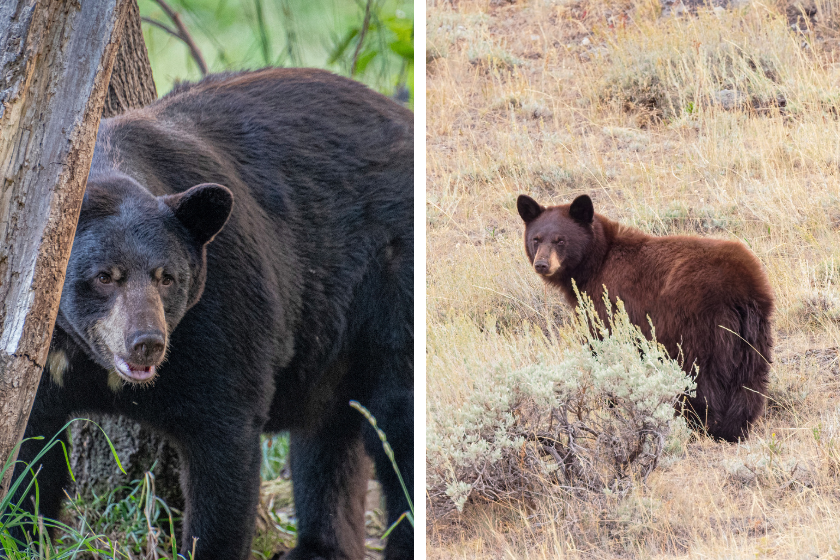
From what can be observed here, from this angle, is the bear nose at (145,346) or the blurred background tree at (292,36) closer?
the bear nose at (145,346)

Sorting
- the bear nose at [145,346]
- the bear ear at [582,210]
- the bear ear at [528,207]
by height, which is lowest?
the bear nose at [145,346]

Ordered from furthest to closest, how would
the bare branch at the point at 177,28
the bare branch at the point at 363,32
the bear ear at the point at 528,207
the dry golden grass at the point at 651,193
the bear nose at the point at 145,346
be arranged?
the bare branch at the point at 177,28
the bare branch at the point at 363,32
the bear ear at the point at 528,207
the dry golden grass at the point at 651,193
the bear nose at the point at 145,346

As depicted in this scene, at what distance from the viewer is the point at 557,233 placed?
289cm

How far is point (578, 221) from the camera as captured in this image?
2850 millimetres

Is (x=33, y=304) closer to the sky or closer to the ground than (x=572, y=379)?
closer to the sky

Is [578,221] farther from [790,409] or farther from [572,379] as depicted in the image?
[790,409]

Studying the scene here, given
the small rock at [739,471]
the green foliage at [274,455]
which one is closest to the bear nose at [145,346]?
the green foliage at [274,455]

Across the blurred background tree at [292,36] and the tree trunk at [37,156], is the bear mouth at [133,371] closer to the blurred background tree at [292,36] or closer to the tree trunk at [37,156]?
the tree trunk at [37,156]

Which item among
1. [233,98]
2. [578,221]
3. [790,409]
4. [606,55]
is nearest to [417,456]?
[578,221]

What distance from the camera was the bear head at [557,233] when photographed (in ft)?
9.33

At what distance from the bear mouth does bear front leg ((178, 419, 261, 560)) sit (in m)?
0.37

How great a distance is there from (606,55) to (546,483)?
157 centimetres

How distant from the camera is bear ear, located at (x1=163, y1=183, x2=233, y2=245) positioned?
2230mm

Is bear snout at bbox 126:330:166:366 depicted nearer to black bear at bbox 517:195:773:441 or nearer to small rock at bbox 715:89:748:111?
black bear at bbox 517:195:773:441
